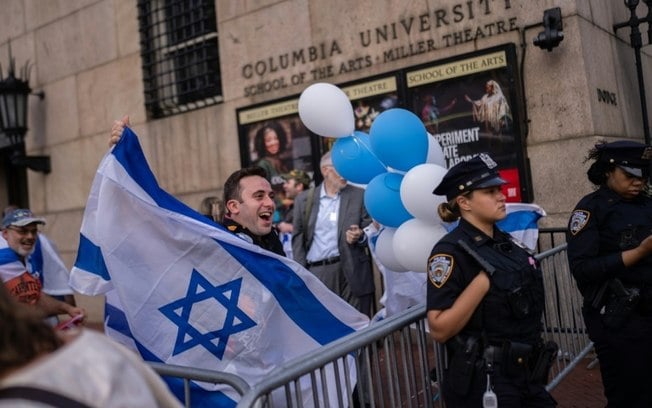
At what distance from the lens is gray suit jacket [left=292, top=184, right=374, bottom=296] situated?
578 centimetres

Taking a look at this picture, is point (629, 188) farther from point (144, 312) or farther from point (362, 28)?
point (362, 28)

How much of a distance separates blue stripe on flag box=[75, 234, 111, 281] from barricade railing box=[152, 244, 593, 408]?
944 mm

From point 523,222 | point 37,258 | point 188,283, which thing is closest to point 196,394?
point 188,283

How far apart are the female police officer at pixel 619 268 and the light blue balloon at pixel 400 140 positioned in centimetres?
97

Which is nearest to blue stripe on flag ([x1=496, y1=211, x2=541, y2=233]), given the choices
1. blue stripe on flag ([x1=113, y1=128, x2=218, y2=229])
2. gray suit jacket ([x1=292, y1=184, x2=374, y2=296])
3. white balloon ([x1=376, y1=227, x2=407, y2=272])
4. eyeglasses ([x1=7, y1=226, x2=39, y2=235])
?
white balloon ([x1=376, y1=227, x2=407, y2=272])

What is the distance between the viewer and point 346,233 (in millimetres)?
5711

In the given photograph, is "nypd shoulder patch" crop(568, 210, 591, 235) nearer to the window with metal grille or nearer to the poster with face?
the poster with face

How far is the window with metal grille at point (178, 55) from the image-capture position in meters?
9.49

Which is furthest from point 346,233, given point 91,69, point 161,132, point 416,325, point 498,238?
point 91,69

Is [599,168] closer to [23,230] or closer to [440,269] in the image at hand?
[440,269]

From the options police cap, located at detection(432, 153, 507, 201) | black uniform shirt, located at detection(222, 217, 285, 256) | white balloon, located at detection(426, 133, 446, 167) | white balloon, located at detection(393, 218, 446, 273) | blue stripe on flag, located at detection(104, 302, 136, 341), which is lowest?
blue stripe on flag, located at detection(104, 302, 136, 341)

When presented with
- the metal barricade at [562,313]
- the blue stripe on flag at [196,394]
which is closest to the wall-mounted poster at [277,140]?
the metal barricade at [562,313]

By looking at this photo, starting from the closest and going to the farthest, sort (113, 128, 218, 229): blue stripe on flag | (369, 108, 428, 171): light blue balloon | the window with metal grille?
(113, 128, 218, 229): blue stripe on flag < (369, 108, 428, 171): light blue balloon < the window with metal grille

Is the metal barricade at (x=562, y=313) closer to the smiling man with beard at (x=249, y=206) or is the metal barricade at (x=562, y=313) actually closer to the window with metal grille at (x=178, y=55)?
the smiling man with beard at (x=249, y=206)
